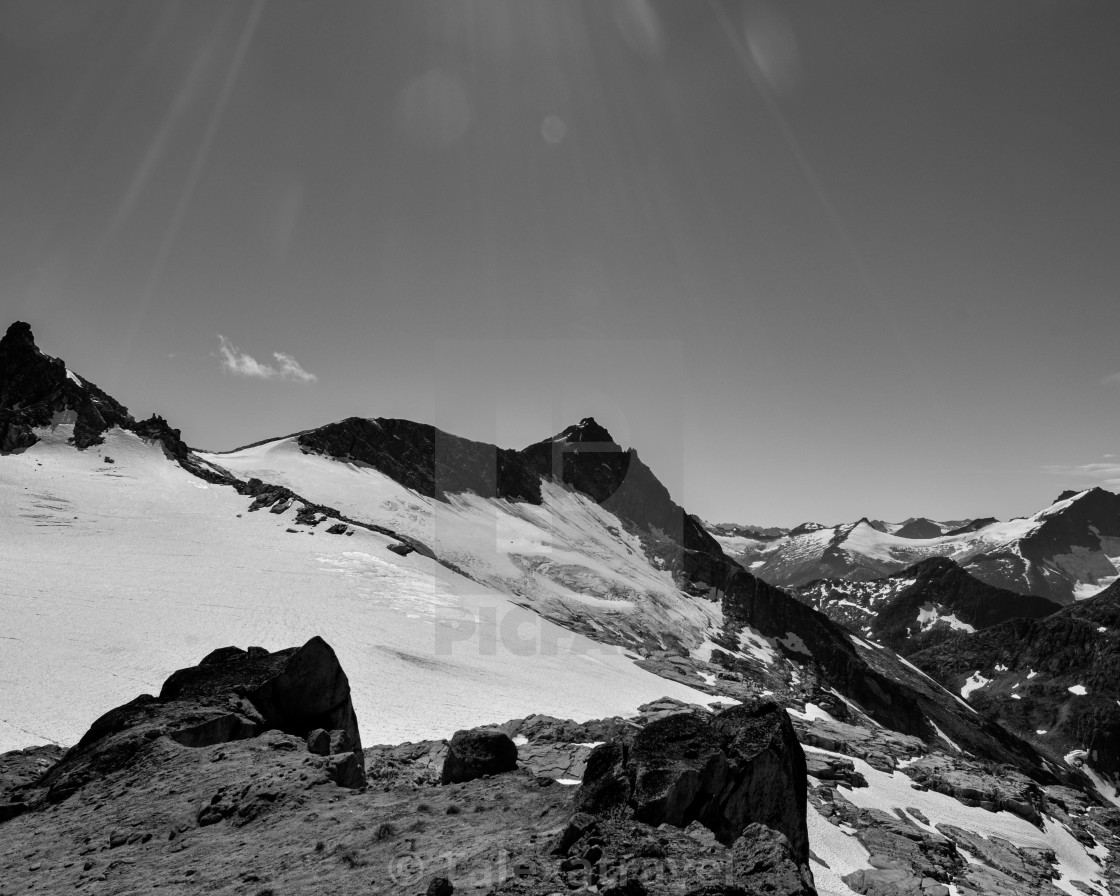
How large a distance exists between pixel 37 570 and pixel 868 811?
45475 millimetres

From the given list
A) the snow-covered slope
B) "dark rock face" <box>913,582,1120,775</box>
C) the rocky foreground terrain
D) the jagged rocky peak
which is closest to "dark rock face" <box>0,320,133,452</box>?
the snow-covered slope

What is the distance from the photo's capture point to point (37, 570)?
1422 inches

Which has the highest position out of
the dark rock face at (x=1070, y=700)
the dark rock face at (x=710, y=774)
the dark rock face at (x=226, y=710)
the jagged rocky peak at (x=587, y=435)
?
the jagged rocky peak at (x=587, y=435)

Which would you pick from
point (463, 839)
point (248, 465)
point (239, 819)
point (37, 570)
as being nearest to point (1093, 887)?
point (463, 839)

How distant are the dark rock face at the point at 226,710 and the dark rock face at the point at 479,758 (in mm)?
2127

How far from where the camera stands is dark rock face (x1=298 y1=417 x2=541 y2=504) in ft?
369

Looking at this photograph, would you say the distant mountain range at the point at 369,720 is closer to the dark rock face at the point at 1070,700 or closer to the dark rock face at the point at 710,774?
the dark rock face at the point at 710,774

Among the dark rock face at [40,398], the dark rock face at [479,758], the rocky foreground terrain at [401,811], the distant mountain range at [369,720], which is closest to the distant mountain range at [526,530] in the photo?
the dark rock face at [40,398]

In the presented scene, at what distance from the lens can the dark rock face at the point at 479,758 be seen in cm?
1311

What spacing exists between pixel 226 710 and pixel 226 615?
22.2 m

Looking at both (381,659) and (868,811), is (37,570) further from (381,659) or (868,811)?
(868,811)

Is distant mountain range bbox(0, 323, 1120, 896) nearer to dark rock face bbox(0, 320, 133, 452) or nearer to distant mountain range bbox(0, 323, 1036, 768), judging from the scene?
dark rock face bbox(0, 320, 133, 452)

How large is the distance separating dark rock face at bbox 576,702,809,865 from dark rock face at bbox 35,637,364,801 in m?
6.27

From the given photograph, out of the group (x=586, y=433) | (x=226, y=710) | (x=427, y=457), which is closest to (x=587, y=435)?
(x=586, y=433)
